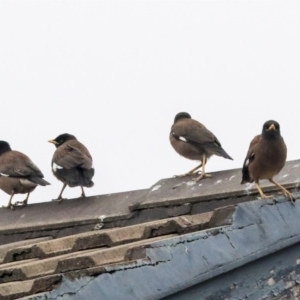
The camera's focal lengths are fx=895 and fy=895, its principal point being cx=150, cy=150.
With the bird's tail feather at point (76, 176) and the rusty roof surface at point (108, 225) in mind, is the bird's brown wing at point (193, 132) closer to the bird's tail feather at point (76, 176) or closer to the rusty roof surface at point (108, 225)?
the bird's tail feather at point (76, 176)

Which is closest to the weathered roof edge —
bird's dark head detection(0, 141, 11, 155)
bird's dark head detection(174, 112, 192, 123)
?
bird's dark head detection(174, 112, 192, 123)

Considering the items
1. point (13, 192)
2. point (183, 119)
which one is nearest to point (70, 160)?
point (13, 192)

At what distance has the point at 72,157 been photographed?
30.8ft

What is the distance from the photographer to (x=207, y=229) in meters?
3.89

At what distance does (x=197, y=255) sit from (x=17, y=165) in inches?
268

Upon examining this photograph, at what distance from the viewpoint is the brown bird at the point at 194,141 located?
968cm

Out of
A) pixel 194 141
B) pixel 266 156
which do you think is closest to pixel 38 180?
pixel 194 141

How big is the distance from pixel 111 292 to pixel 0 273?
0.78m

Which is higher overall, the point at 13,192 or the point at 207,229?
the point at 207,229

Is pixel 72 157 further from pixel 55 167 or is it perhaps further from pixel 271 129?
pixel 271 129

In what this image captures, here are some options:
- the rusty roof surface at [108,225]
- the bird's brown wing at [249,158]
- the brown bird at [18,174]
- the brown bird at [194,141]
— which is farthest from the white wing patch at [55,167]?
the bird's brown wing at [249,158]

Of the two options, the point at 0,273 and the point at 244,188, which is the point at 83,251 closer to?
the point at 0,273

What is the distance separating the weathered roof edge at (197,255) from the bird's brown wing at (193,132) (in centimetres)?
535

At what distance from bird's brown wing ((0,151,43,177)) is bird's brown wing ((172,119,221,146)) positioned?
1651 millimetres
